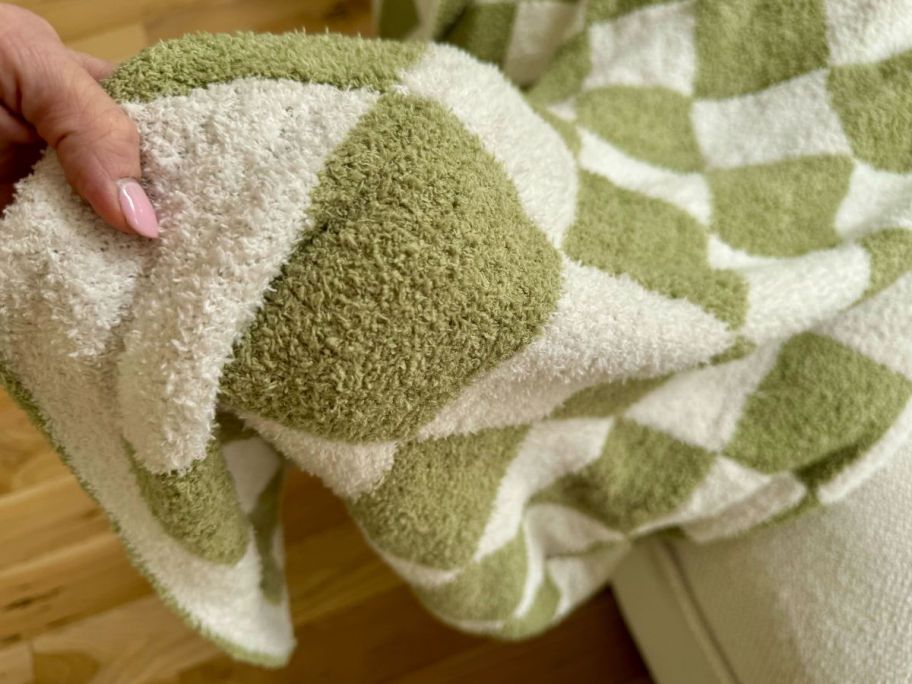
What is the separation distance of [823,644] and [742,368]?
19 cm

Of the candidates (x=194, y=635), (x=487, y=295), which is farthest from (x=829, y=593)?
(x=194, y=635)

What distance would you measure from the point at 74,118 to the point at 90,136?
2 centimetres

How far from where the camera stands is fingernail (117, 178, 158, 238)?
0.35m

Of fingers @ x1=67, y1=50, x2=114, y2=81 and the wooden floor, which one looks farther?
the wooden floor

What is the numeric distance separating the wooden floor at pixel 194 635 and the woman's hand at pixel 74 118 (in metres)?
0.54

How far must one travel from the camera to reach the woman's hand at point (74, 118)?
→ 1.14 ft

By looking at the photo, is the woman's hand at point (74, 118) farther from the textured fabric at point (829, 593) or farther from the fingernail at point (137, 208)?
the textured fabric at point (829, 593)

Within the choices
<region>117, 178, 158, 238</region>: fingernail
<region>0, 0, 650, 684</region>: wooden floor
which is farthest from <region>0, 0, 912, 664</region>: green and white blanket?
<region>0, 0, 650, 684</region>: wooden floor

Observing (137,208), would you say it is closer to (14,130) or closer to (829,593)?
(14,130)

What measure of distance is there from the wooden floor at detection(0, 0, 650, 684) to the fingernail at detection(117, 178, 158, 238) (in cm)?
53

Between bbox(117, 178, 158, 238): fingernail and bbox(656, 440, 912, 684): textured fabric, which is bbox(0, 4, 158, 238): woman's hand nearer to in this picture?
bbox(117, 178, 158, 238): fingernail

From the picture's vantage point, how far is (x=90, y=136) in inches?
13.7

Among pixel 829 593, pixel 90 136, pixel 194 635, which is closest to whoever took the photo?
pixel 90 136

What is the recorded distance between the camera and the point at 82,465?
444 millimetres
